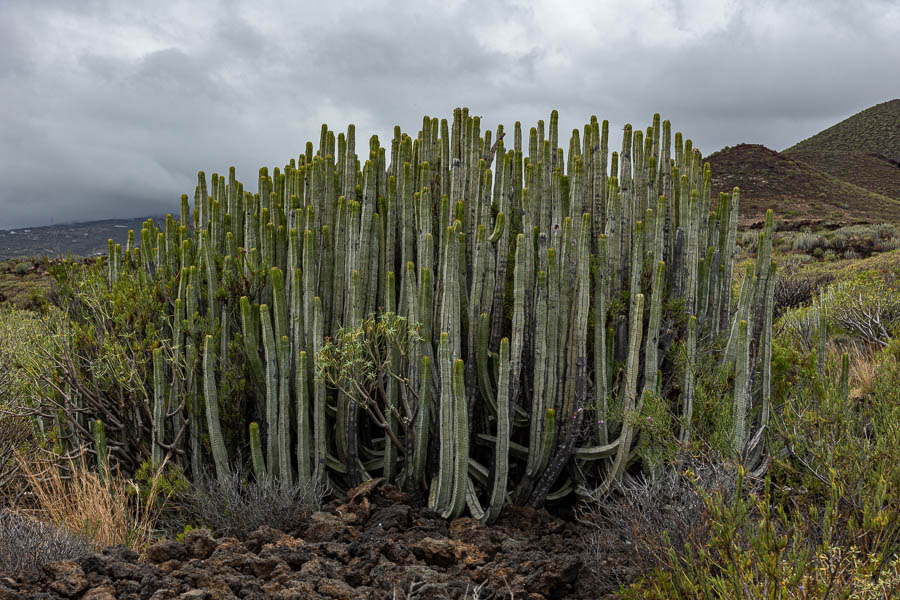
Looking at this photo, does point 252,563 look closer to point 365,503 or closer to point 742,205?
point 365,503

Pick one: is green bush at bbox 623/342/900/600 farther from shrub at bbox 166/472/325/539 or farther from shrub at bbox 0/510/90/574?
shrub at bbox 0/510/90/574

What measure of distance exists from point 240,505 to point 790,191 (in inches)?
1937

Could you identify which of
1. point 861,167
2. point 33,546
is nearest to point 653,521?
point 33,546

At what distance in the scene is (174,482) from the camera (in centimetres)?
408

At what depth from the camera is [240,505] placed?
377 cm

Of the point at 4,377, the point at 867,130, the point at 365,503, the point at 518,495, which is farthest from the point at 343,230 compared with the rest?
the point at 867,130

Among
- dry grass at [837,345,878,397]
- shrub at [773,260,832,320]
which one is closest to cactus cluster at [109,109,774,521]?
dry grass at [837,345,878,397]

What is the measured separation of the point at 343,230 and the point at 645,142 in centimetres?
256

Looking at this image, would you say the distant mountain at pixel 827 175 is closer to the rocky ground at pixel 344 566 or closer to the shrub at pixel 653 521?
the shrub at pixel 653 521

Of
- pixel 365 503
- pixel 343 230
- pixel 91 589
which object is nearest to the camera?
pixel 91 589

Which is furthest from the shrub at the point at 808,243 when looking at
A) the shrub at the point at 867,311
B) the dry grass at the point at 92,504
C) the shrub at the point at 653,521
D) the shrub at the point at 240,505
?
the dry grass at the point at 92,504

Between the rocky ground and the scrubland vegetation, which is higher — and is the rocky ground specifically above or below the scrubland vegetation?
below

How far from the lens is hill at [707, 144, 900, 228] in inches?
1519

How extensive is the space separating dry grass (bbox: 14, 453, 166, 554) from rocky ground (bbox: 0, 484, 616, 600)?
0.47m
